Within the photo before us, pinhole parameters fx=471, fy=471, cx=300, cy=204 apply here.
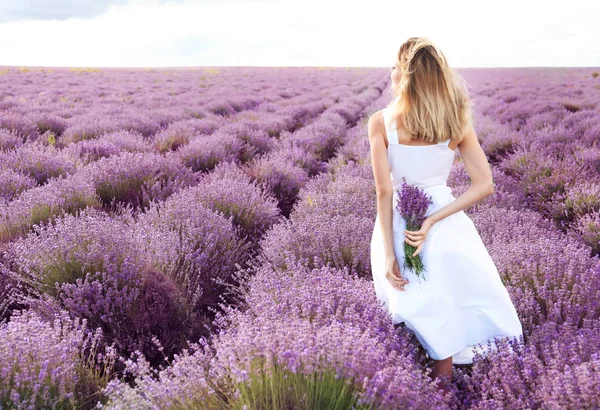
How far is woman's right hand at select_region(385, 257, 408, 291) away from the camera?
6.68 ft

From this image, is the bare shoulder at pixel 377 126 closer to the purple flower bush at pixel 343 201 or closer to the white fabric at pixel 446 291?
the white fabric at pixel 446 291

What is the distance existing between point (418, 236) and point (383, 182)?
278mm

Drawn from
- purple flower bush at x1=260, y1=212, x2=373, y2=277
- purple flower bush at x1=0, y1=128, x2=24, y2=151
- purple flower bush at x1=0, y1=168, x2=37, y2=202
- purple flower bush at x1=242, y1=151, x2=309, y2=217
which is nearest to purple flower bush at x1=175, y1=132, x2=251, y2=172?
purple flower bush at x1=242, y1=151, x2=309, y2=217

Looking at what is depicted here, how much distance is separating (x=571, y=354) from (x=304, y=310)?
1.02m

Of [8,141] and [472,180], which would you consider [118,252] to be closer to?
[472,180]

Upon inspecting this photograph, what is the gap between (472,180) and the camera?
6.77 feet

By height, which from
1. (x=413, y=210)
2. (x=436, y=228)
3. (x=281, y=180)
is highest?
(x=413, y=210)

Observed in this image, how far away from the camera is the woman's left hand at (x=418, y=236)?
6.29 ft

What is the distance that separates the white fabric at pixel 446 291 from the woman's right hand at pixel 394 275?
0.08ft

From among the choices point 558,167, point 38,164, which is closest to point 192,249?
point 38,164

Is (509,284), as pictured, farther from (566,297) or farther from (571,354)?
(571,354)

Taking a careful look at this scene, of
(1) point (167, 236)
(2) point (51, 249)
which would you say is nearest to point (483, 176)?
(1) point (167, 236)

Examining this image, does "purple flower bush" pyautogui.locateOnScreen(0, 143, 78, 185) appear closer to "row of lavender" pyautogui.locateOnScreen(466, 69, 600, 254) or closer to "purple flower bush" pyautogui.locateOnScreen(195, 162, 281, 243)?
"purple flower bush" pyautogui.locateOnScreen(195, 162, 281, 243)

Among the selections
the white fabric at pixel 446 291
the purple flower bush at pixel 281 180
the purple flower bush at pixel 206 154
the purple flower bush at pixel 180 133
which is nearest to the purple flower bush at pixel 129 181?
the purple flower bush at pixel 281 180
